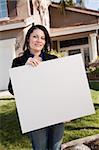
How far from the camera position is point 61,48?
25312 millimetres

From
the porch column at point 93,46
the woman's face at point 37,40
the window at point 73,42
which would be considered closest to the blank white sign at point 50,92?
the woman's face at point 37,40

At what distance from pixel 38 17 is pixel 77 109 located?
18822mm

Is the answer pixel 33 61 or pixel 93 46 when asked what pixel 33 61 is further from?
pixel 93 46

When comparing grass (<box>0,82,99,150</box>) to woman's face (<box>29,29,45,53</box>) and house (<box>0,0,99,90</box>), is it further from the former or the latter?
house (<box>0,0,99,90</box>)

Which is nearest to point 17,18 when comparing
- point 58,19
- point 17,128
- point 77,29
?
point 77,29

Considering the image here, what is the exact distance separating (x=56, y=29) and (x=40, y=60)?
69.3 ft

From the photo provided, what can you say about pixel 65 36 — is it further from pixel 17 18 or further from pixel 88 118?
pixel 88 118

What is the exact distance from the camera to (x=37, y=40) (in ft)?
12.1

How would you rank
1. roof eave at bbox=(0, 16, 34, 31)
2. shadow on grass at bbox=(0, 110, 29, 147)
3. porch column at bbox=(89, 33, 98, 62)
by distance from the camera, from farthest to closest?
porch column at bbox=(89, 33, 98, 62)
roof eave at bbox=(0, 16, 34, 31)
shadow on grass at bbox=(0, 110, 29, 147)

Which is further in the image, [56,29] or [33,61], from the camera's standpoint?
[56,29]

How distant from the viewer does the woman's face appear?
3703 mm

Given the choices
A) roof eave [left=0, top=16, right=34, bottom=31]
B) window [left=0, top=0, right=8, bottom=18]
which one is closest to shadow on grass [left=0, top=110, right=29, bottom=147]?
roof eave [left=0, top=16, right=34, bottom=31]

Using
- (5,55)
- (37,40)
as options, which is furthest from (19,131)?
(5,55)

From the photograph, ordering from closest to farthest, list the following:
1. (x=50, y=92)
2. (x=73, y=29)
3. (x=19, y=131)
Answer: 1. (x=50, y=92)
2. (x=19, y=131)
3. (x=73, y=29)
